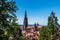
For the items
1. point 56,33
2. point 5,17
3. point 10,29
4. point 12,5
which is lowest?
point 56,33

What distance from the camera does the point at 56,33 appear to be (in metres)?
35.6

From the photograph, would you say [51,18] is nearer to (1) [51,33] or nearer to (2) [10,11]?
(1) [51,33]

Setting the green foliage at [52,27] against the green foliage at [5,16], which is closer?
the green foliage at [5,16]

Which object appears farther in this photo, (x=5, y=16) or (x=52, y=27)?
(x=52, y=27)

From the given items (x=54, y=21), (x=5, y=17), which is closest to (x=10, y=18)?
(x=5, y=17)

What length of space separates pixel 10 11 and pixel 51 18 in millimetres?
24663

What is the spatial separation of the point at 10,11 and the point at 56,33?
24.8 meters

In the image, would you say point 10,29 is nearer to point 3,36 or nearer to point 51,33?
point 3,36

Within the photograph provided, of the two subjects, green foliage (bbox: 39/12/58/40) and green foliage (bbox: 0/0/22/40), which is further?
green foliage (bbox: 39/12/58/40)

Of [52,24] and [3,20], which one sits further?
[52,24]

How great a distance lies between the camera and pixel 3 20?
11430 millimetres

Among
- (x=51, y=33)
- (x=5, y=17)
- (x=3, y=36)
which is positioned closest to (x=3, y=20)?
(x=5, y=17)

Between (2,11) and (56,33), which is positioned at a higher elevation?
(2,11)

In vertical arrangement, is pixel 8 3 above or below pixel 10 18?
above
